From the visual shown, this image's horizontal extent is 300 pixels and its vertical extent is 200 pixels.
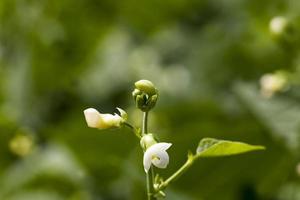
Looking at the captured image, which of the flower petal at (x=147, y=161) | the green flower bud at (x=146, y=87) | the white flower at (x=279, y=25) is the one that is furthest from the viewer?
the white flower at (x=279, y=25)

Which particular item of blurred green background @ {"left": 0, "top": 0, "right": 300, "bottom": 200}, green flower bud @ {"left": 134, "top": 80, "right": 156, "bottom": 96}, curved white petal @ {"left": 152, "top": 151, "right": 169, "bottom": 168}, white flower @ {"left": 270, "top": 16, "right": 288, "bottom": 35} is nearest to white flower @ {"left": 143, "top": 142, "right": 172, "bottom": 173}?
curved white petal @ {"left": 152, "top": 151, "right": 169, "bottom": 168}

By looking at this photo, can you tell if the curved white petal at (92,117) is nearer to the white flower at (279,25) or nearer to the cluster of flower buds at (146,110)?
the cluster of flower buds at (146,110)

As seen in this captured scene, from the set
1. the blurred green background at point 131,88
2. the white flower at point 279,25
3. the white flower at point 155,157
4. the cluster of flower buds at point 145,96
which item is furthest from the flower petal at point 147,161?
the white flower at point 279,25

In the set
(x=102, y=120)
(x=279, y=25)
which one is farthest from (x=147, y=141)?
(x=279, y=25)

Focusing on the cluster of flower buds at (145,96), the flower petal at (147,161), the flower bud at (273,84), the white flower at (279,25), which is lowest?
the flower petal at (147,161)

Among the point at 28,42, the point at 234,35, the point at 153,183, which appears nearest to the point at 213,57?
the point at 234,35

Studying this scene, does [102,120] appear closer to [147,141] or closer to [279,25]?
[147,141]

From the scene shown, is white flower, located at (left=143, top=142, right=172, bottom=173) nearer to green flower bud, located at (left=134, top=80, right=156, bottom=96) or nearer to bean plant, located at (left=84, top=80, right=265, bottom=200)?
bean plant, located at (left=84, top=80, right=265, bottom=200)
